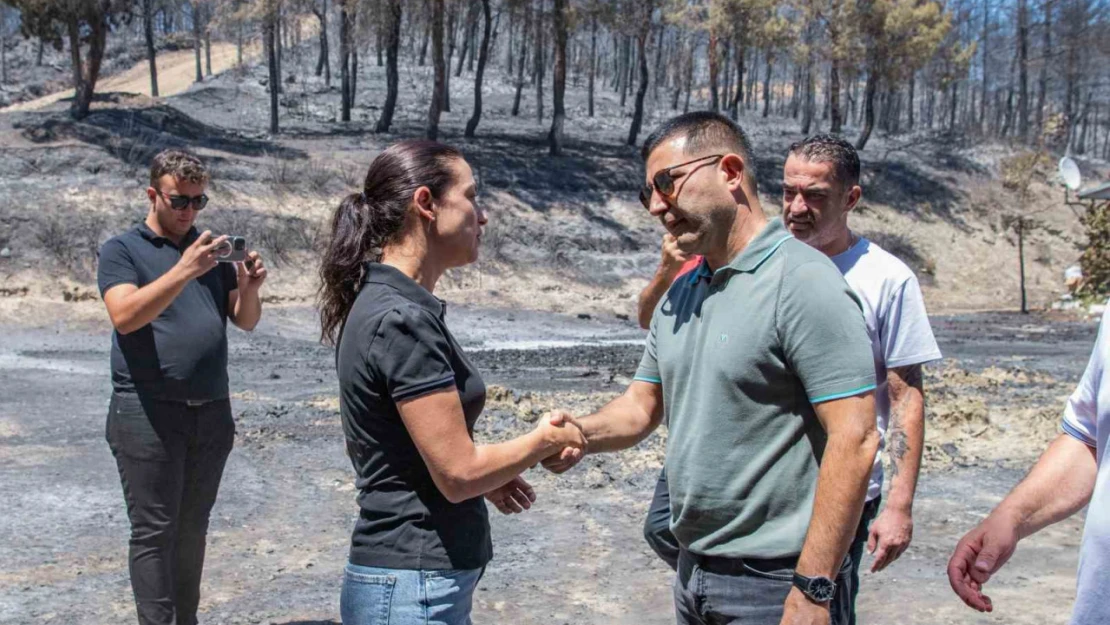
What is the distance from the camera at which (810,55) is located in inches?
1960

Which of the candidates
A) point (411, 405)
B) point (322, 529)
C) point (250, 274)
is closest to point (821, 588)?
point (411, 405)

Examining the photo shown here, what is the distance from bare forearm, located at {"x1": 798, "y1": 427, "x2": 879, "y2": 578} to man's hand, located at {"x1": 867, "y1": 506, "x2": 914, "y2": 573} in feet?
2.62

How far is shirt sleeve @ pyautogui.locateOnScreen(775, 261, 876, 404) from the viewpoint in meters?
2.20

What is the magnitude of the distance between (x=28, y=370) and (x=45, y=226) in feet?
27.6

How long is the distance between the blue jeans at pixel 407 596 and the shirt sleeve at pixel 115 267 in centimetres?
200

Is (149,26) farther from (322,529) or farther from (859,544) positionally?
(859,544)

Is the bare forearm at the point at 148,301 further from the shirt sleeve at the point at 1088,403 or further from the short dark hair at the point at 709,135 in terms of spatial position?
the shirt sleeve at the point at 1088,403

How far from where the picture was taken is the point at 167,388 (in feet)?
12.8

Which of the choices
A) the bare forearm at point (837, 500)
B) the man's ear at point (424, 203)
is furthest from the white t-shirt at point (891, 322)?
the man's ear at point (424, 203)

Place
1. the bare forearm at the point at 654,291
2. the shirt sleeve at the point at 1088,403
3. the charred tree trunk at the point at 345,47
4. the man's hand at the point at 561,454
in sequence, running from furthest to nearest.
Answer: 1. the charred tree trunk at the point at 345,47
2. the bare forearm at the point at 654,291
3. the man's hand at the point at 561,454
4. the shirt sleeve at the point at 1088,403

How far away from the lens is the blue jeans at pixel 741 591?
2.34m

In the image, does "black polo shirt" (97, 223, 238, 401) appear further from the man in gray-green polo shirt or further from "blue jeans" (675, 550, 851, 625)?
"blue jeans" (675, 550, 851, 625)

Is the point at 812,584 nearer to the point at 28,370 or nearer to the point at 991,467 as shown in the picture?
the point at 991,467

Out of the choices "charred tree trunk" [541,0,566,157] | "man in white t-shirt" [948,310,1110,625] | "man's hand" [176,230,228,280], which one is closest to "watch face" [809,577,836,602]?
"man in white t-shirt" [948,310,1110,625]
